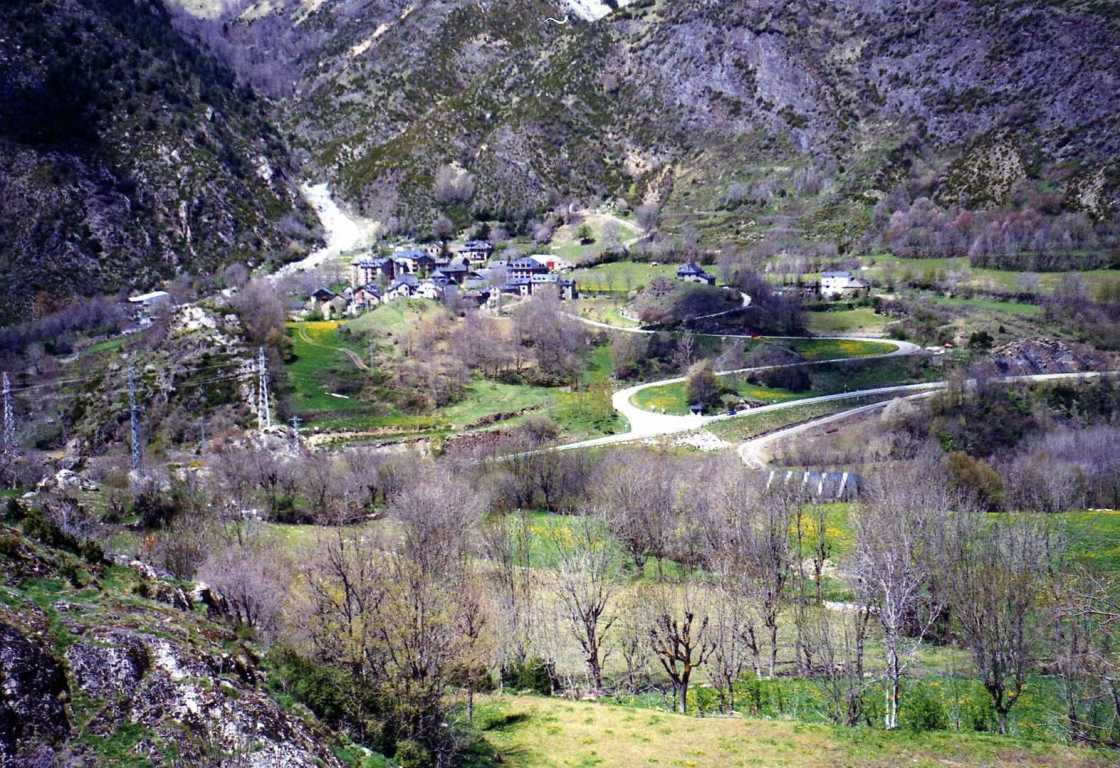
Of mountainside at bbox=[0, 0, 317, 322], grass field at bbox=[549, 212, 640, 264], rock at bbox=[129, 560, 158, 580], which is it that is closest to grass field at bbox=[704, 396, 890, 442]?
rock at bbox=[129, 560, 158, 580]

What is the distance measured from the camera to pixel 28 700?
11.1m

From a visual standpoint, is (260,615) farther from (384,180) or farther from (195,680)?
(384,180)

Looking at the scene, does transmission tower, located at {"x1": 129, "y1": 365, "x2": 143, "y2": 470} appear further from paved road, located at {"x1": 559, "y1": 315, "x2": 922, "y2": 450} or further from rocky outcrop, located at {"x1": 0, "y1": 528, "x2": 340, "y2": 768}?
rocky outcrop, located at {"x1": 0, "y1": 528, "x2": 340, "y2": 768}

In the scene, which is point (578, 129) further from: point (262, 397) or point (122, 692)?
point (122, 692)

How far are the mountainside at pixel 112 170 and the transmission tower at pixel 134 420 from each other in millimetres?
37619

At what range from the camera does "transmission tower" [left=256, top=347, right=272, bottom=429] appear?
2662 inches

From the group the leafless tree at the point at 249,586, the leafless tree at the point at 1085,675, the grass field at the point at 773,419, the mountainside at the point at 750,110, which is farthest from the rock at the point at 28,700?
the mountainside at the point at 750,110

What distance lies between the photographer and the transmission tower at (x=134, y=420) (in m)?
56.0

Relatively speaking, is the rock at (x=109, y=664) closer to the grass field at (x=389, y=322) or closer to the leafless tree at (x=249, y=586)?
the leafless tree at (x=249, y=586)

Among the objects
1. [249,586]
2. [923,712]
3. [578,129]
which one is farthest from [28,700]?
[578,129]

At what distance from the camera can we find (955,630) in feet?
100

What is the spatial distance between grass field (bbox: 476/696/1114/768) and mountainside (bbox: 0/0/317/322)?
316 feet

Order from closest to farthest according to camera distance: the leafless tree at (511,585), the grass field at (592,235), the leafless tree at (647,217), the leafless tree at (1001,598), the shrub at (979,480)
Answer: the leafless tree at (1001,598), the leafless tree at (511,585), the shrub at (979,480), the grass field at (592,235), the leafless tree at (647,217)

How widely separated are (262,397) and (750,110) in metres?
130
